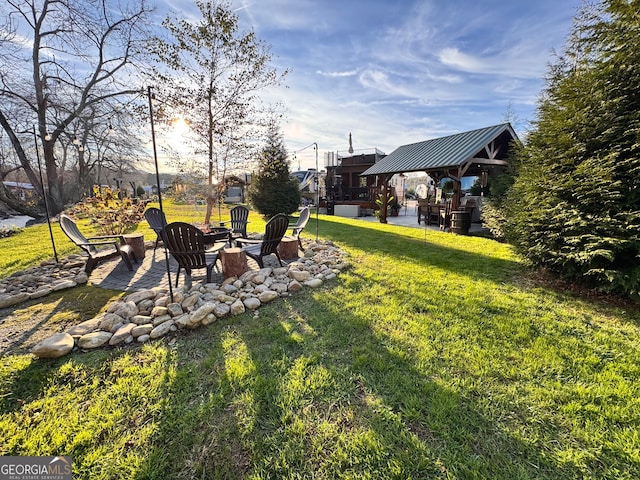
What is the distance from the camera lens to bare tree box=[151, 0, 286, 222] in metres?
7.32

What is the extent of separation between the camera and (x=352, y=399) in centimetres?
181

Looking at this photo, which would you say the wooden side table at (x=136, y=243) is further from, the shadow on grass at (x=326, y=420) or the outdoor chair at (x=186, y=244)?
the shadow on grass at (x=326, y=420)

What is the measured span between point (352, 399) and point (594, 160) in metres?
4.19

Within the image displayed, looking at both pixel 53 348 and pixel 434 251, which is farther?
pixel 434 251

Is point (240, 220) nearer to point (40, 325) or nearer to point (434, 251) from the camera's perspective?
point (40, 325)

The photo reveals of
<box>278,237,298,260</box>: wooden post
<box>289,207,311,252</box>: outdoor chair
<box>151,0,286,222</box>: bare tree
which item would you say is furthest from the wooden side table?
<box>151,0,286,222</box>: bare tree

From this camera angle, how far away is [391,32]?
688 centimetres

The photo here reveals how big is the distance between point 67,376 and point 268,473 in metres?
1.85

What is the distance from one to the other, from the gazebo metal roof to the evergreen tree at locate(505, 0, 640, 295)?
17.3 ft

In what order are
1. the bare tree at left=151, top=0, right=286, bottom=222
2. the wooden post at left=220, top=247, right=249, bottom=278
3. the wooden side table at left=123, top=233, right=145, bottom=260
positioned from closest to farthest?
the wooden post at left=220, top=247, right=249, bottom=278 < the wooden side table at left=123, top=233, right=145, bottom=260 < the bare tree at left=151, top=0, right=286, bottom=222

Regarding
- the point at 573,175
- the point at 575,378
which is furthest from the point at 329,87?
the point at 575,378

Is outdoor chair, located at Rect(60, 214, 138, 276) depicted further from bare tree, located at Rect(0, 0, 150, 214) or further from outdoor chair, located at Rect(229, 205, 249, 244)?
bare tree, located at Rect(0, 0, 150, 214)

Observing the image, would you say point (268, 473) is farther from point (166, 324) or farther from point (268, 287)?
point (268, 287)

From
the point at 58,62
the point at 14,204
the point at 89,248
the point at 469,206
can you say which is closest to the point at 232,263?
the point at 89,248
